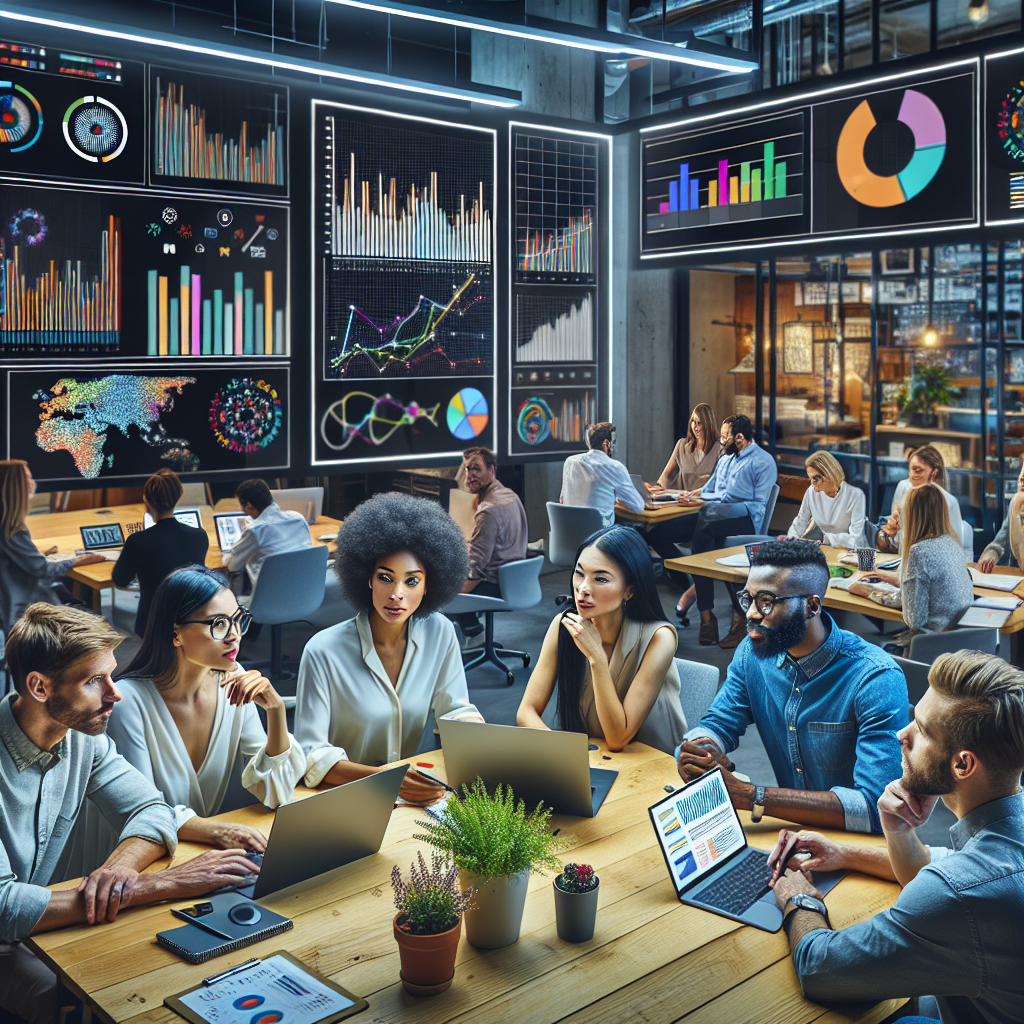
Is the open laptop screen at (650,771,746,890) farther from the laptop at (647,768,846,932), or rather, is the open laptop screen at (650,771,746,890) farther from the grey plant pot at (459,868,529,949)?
the grey plant pot at (459,868,529,949)

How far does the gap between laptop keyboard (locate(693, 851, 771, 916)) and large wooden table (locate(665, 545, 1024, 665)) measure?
90.7 inches

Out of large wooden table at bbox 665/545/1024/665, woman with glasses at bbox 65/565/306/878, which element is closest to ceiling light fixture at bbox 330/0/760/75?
large wooden table at bbox 665/545/1024/665

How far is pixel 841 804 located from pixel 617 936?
731mm

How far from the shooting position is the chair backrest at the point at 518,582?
6.29 meters

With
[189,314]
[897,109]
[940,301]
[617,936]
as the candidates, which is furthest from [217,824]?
[940,301]

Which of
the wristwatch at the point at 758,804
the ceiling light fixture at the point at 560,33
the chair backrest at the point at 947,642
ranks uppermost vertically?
the ceiling light fixture at the point at 560,33

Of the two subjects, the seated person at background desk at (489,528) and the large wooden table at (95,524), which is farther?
the seated person at background desk at (489,528)

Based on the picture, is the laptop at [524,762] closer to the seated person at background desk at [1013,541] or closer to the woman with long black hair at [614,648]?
the woman with long black hair at [614,648]

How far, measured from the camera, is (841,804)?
2.59 m

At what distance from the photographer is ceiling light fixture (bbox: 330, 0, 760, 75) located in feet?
16.0

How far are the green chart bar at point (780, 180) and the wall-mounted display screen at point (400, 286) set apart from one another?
1.97m

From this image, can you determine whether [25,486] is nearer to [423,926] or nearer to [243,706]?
[243,706]

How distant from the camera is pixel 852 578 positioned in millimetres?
5734

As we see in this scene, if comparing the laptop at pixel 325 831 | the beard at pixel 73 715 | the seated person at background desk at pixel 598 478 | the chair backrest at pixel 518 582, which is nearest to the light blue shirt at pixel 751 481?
the seated person at background desk at pixel 598 478
